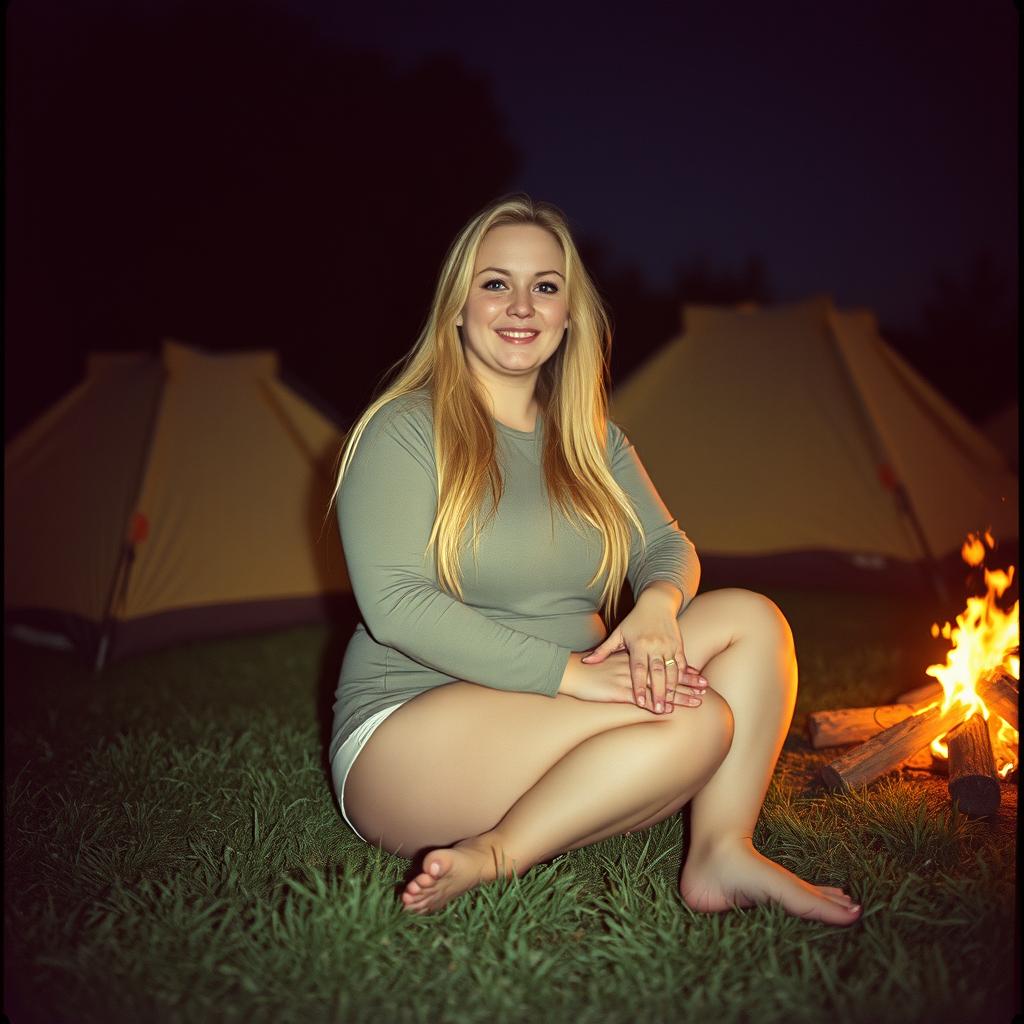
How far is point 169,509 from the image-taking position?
4.68 m

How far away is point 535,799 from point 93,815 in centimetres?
118

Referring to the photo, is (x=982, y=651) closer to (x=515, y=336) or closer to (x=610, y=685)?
(x=610, y=685)

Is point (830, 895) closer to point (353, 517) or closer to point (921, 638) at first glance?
point (353, 517)

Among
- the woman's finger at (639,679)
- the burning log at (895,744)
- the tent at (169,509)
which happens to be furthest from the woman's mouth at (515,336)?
the tent at (169,509)

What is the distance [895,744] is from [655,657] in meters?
1.01

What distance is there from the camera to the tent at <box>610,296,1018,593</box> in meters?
5.36

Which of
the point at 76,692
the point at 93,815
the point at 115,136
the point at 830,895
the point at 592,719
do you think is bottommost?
the point at 76,692

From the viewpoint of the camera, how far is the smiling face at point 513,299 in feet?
6.84

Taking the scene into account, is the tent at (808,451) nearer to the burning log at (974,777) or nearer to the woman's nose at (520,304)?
the burning log at (974,777)

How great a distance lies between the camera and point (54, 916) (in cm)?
177

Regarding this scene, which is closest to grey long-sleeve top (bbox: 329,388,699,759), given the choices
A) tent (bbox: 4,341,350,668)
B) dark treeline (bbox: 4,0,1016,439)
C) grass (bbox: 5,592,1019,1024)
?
grass (bbox: 5,592,1019,1024)

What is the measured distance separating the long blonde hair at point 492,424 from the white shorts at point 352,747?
0.94 feet

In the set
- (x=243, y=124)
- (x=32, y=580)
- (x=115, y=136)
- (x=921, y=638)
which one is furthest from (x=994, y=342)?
(x=32, y=580)

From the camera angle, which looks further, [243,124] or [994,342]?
[994,342]
